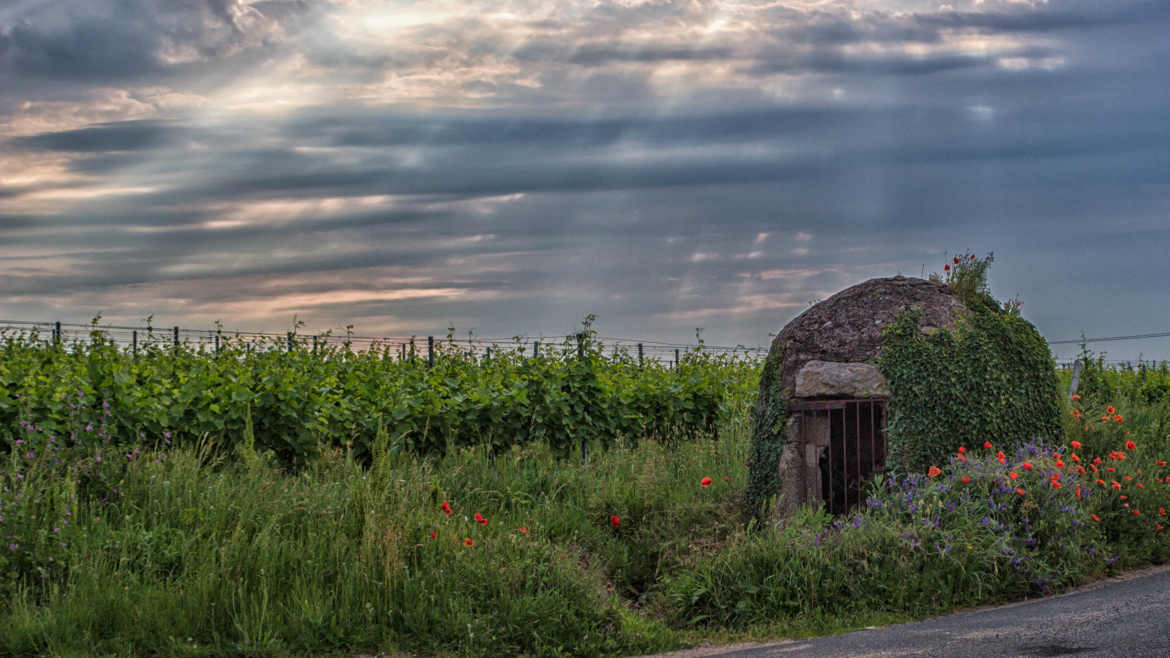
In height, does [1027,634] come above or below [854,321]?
below

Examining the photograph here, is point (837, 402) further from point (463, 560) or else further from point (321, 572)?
point (321, 572)

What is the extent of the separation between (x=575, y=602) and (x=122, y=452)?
4961 millimetres

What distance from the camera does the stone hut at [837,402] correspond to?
384 inches

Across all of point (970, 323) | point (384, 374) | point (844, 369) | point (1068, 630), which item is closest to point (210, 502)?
point (384, 374)

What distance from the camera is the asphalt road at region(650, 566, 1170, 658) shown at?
617 cm

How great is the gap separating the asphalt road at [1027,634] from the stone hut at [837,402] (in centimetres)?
225

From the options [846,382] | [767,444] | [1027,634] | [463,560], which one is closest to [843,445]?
[846,382]

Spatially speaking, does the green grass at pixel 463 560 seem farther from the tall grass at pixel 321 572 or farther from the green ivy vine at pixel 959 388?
the green ivy vine at pixel 959 388

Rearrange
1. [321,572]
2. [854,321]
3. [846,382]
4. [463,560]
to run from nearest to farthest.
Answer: [321,572] < [463,560] < [846,382] < [854,321]

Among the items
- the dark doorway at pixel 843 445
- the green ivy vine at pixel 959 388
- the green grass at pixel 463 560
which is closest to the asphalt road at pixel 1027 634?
the green grass at pixel 463 560

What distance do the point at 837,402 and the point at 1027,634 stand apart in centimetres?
337

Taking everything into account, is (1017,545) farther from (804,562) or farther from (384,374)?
(384,374)

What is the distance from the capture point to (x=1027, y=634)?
21.6 feet

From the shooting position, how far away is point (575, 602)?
7422 mm
